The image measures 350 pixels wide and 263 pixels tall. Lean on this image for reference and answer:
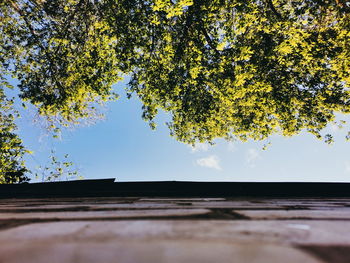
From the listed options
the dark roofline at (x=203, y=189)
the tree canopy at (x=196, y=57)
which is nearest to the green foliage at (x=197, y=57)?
the tree canopy at (x=196, y=57)

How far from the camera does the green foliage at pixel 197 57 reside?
9953mm

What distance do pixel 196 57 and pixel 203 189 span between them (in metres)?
7.33

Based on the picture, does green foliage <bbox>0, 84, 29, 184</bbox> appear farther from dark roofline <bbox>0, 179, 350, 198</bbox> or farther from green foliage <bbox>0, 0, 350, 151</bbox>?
dark roofline <bbox>0, 179, 350, 198</bbox>

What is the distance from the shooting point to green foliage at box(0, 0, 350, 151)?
392 inches

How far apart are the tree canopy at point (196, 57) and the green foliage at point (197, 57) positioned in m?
0.05

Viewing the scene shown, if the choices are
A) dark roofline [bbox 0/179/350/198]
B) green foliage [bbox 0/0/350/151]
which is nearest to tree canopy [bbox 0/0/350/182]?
green foliage [bbox 0/0/350/151]

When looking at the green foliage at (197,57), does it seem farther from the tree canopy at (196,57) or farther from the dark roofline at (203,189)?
the dark roofline at (203,189)

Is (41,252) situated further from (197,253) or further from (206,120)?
(206,120)

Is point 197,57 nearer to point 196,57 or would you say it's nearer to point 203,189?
point 196,57

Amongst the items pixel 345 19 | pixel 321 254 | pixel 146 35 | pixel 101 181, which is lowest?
pixel 321 254

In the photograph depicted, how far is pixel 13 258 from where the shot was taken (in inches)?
37.2

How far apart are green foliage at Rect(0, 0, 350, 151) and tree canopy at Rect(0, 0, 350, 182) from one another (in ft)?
0.16

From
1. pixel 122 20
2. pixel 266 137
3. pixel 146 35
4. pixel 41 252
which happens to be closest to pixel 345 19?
pixel 266 137

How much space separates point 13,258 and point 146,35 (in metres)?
11.0
